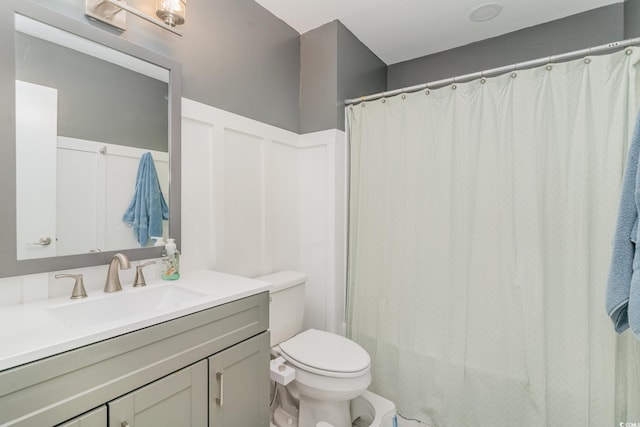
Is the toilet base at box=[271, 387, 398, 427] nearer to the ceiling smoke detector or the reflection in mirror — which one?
the reflection in mirror

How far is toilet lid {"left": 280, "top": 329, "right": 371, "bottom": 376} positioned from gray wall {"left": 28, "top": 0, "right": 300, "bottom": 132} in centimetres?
129

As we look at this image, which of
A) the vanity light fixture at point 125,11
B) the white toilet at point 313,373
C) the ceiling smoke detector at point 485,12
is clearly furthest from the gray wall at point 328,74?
the white toilet at point 313,373

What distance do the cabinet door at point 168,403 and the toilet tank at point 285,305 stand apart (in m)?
0.61

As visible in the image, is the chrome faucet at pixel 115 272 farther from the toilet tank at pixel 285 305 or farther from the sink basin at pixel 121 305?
the toilet tank at pixel 285 305

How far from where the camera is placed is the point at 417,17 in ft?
6.26

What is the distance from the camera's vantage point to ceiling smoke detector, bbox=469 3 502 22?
178 centimetres

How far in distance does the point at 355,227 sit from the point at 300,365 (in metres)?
0.91

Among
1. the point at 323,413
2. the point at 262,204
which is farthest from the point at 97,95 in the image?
the point at 323,413

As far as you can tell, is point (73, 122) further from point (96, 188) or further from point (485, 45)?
point (485, 45)

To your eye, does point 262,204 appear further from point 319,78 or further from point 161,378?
point 161,378

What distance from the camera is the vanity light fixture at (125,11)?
1109mm

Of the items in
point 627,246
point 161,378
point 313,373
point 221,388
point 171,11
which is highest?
point 171,11

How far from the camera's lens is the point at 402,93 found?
183 centimetres

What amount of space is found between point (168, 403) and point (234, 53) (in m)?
1.63
